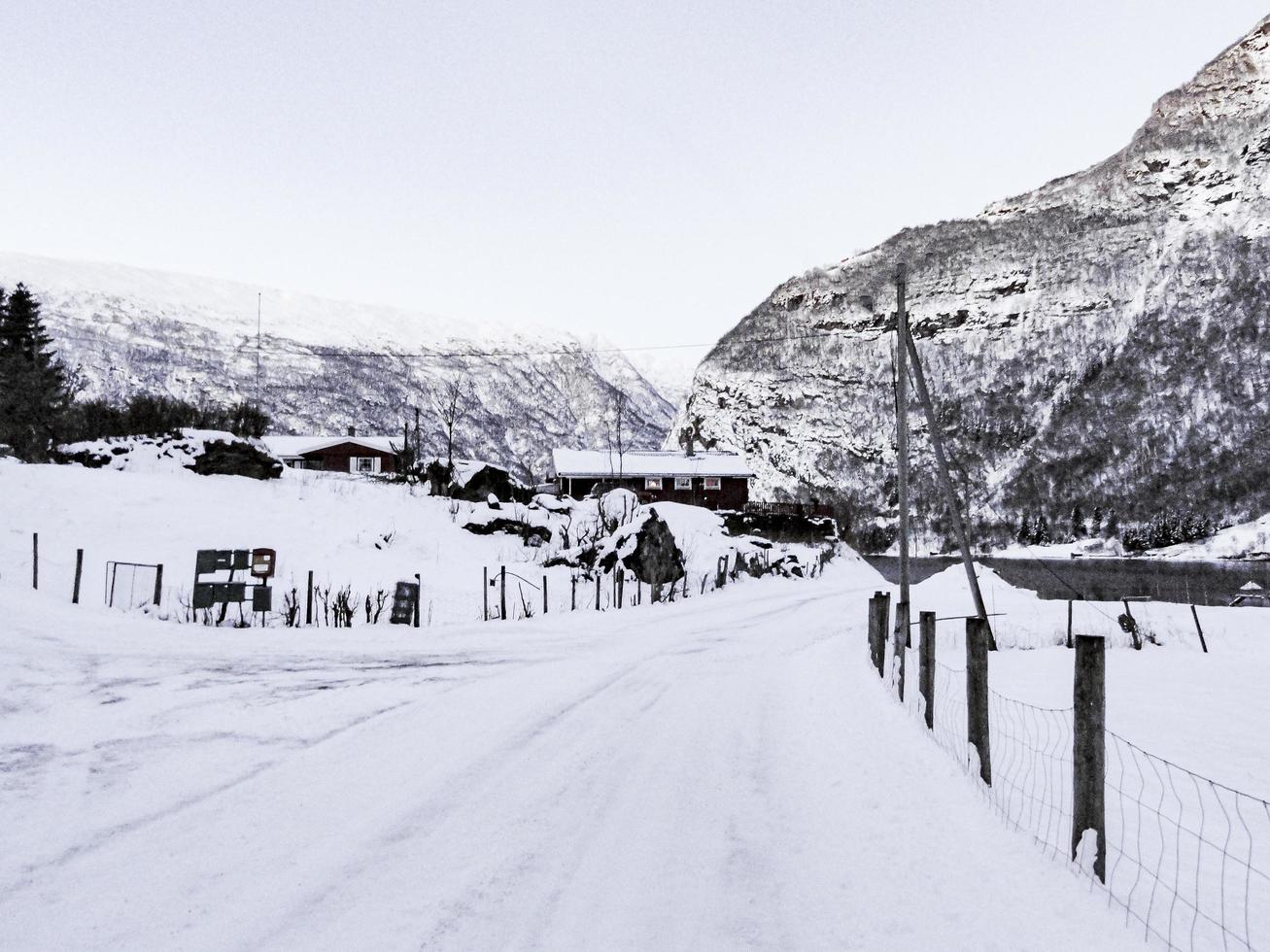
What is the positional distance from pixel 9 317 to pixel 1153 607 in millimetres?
68664

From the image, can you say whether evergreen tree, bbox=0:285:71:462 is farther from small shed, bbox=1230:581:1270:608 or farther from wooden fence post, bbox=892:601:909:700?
small shed, bbox=1230:581:1270:608

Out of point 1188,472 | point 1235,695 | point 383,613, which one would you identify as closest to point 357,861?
point 1235,695

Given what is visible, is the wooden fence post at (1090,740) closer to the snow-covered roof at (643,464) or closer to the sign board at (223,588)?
the sign board at (223,588)

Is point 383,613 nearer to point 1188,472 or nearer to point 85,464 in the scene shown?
point 85,464

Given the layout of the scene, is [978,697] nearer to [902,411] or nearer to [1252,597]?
[902,411]

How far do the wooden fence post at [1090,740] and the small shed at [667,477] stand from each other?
59.2 metres

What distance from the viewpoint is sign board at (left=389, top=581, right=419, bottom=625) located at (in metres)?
16.1

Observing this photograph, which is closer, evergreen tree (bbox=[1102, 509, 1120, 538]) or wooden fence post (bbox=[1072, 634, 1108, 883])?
wooden fence post (bbox=[1072, 634, 1108, 883])

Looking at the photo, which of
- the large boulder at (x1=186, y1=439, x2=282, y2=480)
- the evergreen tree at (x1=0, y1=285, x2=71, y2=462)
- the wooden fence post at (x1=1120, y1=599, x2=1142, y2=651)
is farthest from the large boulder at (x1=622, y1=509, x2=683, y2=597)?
the evergreen tree at (x1=0, y1=285, x2=71, y2=462)

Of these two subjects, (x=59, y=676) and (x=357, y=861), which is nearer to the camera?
(x=357, y=861)

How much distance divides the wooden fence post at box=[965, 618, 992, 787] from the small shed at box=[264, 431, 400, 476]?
212 feet

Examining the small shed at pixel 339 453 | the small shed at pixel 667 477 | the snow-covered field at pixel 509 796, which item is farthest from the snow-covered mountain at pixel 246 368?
the snow-covered field at pixel 509 796

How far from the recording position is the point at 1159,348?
118 meters

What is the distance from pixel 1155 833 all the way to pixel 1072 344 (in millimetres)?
150414
